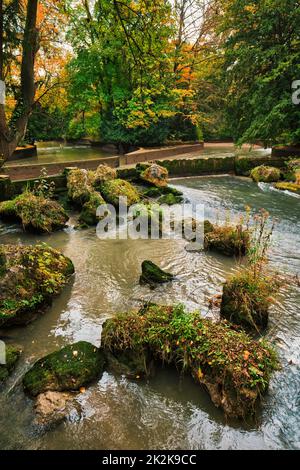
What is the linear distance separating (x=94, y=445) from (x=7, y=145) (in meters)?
4.43

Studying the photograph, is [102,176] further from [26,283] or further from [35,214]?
[26,283]

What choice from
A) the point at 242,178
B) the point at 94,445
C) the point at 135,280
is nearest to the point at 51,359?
the point at 94,445

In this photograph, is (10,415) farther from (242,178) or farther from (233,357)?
(242,178)

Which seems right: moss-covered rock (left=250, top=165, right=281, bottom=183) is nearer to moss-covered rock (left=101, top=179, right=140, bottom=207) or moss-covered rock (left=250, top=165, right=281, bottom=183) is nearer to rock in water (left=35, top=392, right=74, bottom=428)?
moss-covered rock (left=101, top=179, right=140, bottom=207)

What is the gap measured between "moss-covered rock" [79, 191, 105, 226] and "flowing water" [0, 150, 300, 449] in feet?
3.34

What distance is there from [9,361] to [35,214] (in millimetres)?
A: 5046

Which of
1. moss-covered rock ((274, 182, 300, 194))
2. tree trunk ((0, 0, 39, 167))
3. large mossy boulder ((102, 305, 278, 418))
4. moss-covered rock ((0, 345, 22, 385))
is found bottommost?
moss-covered rock ((0, 345, 22, 385))

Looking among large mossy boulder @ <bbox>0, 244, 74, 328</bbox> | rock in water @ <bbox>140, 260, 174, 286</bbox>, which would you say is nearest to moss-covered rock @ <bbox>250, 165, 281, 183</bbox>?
rock in water @ <bbox>140, 260, 174, 286</bbox>

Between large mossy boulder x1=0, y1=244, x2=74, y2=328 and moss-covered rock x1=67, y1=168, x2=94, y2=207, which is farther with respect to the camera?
moss-covered rock x1=67, y1=168, x2=94, y2=207

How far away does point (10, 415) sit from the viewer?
3137 millimetres

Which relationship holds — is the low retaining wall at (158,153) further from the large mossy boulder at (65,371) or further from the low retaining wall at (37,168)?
the large mossy boulder at (65,371)

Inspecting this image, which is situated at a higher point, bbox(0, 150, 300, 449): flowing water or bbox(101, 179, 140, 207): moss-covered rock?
bbox(101, 179, 140, 207): moss-covered rock

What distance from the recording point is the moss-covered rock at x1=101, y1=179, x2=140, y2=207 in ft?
32.4

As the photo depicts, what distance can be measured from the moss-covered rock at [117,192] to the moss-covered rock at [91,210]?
443 millimetres
